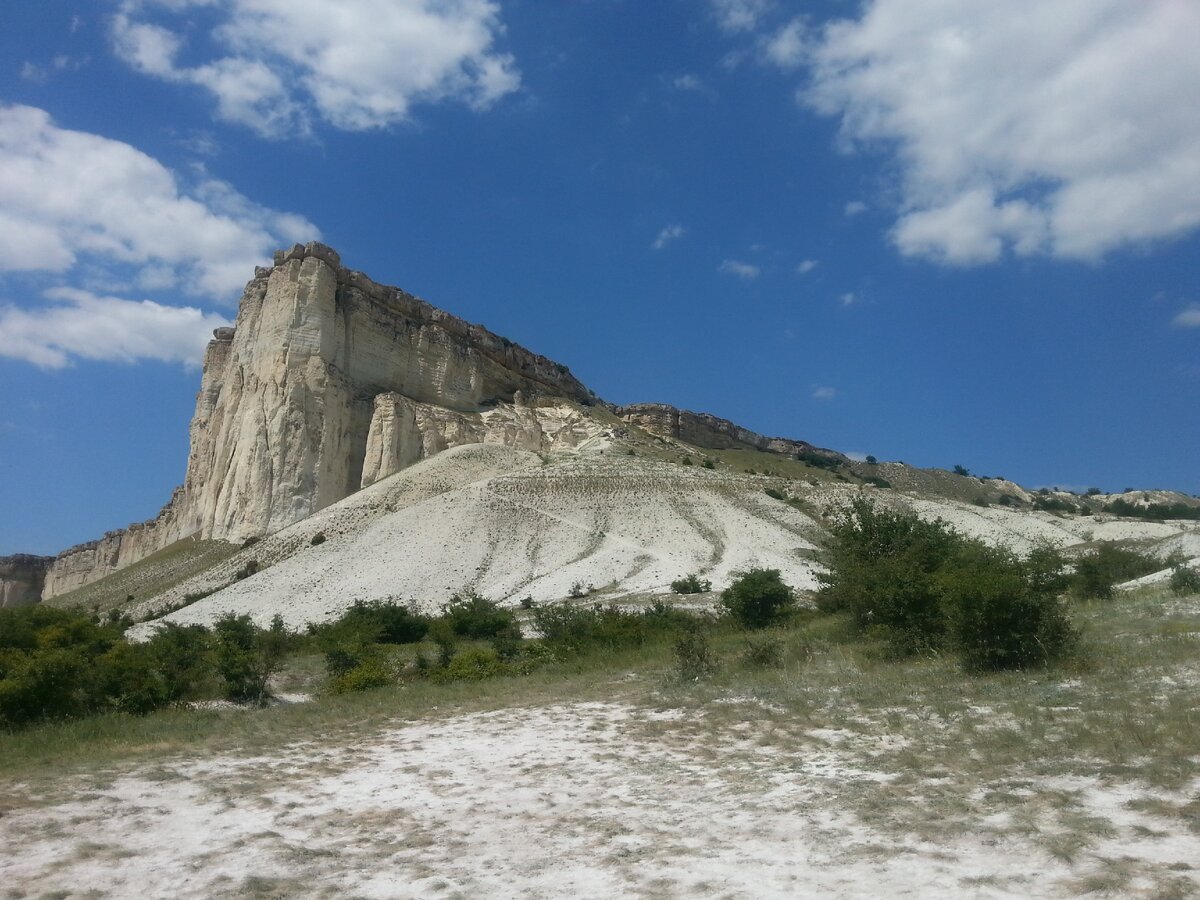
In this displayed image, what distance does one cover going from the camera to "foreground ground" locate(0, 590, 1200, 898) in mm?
5617

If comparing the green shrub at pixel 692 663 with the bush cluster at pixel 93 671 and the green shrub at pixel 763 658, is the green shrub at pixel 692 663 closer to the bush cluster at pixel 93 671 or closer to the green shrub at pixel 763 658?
the green shrub at pixel 763 658

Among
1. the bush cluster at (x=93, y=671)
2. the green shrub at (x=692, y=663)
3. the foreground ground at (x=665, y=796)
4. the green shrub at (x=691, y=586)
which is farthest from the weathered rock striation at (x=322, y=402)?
the foreground ground at (x=665, y=796)

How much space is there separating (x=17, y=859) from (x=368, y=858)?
8.71 ft

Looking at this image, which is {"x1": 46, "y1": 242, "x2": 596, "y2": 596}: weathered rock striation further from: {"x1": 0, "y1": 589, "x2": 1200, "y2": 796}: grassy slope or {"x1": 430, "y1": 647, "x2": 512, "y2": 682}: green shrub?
{"x1": 0, "y1": 589, "x2": 1200, "y2": 796}: grassy slope

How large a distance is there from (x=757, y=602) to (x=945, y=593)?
1227 centimetres

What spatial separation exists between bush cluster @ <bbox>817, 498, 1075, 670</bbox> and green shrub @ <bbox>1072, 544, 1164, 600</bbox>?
4.30m

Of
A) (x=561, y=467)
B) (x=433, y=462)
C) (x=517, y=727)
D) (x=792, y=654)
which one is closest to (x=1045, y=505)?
(x=561, y=467)

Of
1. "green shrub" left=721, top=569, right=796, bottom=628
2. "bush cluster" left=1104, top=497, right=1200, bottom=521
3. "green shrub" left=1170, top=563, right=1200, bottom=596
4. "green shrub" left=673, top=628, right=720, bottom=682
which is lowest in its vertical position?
"green shrub" left=673, top=628, right=720, bottom=682

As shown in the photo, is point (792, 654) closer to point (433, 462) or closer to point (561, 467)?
point (561, 467)

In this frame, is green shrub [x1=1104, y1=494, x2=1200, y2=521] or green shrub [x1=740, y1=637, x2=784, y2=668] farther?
green shrub [x1=1104, y1=494, x2=1200, y2=521]

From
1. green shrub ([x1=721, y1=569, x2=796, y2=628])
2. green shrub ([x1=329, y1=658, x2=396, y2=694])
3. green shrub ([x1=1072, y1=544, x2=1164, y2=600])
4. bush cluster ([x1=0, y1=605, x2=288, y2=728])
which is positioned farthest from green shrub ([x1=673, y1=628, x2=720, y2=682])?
green shrub ([x1=1072, y1=544, x2=1164, y2=600])

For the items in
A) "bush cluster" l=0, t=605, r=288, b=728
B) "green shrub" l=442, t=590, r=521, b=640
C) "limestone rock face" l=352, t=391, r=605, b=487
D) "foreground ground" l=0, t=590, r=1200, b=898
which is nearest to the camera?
"foreground ground" l=0, t=590, r=1200, b=898

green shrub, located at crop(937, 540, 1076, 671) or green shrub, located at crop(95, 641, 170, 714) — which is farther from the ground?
green shrub, located at crop(937, 540, 1076, 671)

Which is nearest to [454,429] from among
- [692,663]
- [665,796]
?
[692,663]
